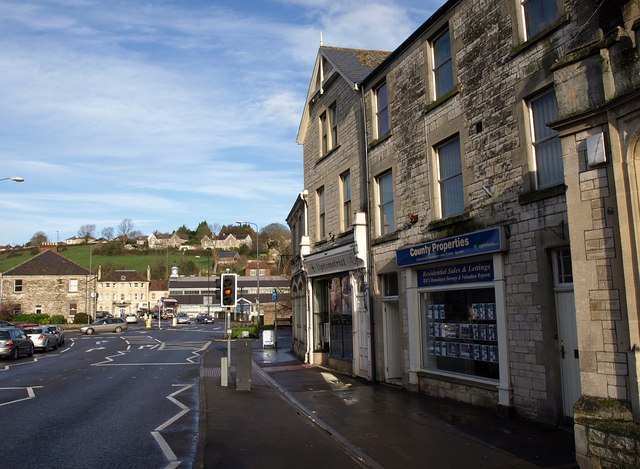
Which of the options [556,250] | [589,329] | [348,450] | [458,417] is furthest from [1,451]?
[556,250]

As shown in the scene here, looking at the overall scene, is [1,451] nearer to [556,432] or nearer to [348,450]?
[348,450]

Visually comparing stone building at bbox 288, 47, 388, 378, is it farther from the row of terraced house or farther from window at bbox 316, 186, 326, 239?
the row of terraced house

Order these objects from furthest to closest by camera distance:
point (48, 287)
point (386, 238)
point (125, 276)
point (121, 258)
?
point (121, 258)
point (125, 276)
point (48, 287)
point (386, 238)

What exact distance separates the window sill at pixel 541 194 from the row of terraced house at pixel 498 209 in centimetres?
3

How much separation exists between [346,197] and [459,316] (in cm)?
749

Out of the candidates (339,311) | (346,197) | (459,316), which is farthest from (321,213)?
(459,316)

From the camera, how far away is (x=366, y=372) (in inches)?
631

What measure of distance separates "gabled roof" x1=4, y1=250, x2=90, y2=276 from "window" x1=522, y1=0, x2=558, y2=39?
65.1 metres

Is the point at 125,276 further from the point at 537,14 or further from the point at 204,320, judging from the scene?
the point at 537,14

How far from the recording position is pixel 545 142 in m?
9.64

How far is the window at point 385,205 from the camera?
15.3m

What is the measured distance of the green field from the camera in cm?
11219

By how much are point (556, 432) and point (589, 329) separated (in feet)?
9.68

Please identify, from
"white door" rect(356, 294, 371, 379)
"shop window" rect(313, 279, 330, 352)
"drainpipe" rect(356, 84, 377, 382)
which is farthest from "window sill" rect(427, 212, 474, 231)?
"shop window" rect(313, 279, 330, 352)
